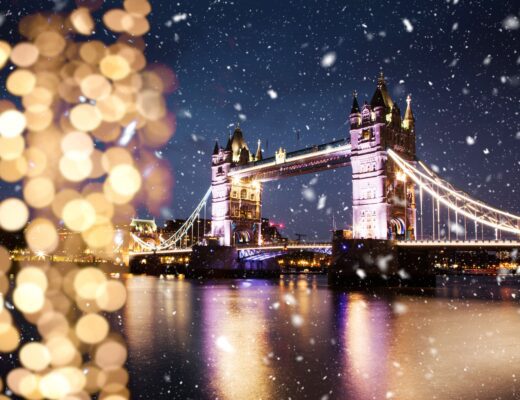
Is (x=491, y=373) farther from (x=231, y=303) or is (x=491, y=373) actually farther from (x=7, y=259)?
(x=7, y=259)

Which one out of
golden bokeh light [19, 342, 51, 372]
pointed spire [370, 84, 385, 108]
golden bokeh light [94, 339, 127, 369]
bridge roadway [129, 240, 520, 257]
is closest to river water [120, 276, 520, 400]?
golden bokeh light [94, 339, 127, 369]

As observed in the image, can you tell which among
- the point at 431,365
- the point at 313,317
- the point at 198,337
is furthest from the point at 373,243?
the point at 431,365

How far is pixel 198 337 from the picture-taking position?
14438mm

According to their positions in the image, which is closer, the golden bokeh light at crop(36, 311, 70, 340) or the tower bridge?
the golden bokeh light at crop(36, 311, 70, 340)

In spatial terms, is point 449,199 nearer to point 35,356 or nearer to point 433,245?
point 433,245

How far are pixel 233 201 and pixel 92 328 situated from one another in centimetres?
4604

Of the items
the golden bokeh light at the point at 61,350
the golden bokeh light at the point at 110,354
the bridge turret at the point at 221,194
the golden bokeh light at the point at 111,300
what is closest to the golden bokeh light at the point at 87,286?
the golden bokeh light at the point at 111,300

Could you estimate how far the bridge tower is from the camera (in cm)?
4012

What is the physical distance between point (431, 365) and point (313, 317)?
28.2ft

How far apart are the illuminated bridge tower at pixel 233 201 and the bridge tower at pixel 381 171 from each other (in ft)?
71.0

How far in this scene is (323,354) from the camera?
11734mm

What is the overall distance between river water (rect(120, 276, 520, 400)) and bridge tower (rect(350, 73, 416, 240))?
1925cm

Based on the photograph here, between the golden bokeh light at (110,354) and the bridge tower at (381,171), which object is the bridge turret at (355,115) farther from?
the golden bokeh light at (110,354)

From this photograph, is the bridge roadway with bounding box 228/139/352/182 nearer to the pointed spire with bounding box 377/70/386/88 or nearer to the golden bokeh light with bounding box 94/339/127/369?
the pointed spire with bounding box 377/70/386/88
